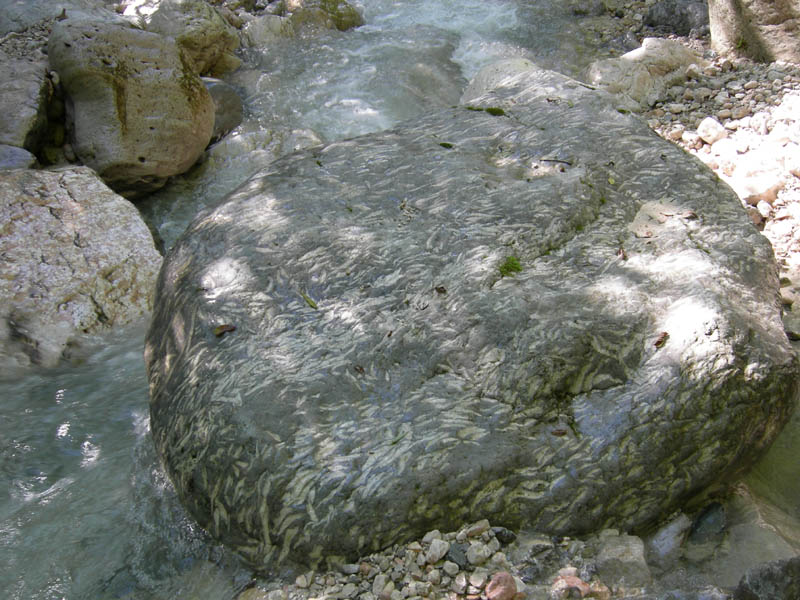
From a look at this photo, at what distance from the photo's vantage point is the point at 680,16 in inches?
320

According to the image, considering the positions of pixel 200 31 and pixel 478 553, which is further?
pixel 200 31

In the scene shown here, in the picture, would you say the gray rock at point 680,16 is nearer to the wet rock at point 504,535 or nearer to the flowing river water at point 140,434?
the flowing river water at point 140,434

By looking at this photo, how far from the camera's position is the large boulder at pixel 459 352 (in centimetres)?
274

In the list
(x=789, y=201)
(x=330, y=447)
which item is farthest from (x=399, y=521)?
(x=789, y=201)

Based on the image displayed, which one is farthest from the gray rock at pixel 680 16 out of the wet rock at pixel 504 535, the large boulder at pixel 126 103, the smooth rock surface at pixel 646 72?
the wet rock at pixel 504 535

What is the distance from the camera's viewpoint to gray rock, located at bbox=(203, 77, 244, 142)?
7.03 m

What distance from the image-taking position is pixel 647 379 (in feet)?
9.71

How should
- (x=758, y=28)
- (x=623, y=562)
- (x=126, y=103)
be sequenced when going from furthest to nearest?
(x=758, y=28)
(x=126, y=103)
(x=623, y=562)

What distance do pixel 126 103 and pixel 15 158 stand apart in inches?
42.6

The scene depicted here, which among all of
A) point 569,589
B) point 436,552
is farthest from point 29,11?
point 569,589

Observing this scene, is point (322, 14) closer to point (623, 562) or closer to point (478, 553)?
point (478, 553)

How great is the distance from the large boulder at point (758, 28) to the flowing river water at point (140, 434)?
161 cm

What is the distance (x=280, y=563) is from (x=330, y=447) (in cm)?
52

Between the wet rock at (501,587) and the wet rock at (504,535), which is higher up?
the wet rock at (501,587)
